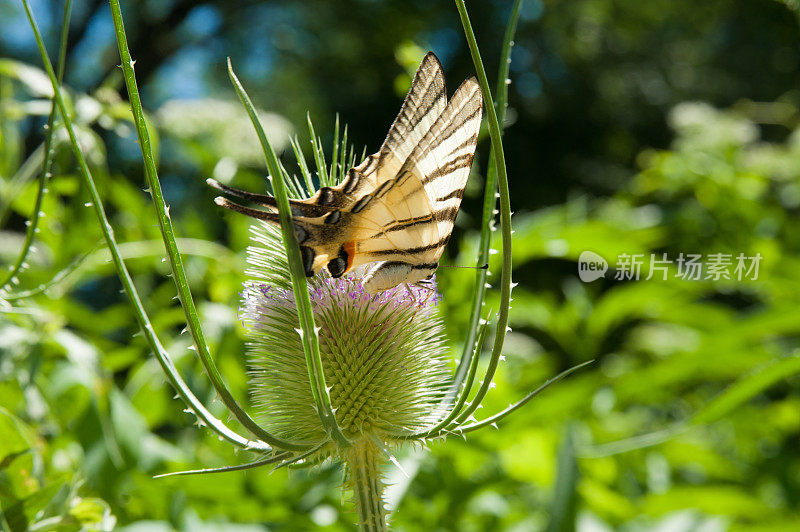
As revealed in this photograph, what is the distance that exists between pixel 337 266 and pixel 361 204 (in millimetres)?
55

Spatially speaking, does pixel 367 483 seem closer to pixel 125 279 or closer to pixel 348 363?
pixel 348 363

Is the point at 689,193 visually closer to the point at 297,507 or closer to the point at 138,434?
the point at 297,507

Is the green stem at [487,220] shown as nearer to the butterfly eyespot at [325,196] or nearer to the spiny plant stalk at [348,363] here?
the spiny plant stalk at [348,363]

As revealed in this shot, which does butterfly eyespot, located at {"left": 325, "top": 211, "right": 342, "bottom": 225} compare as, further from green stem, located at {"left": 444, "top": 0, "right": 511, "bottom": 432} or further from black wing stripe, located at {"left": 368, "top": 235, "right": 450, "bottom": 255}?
green stem, located at {"left": 444, "top": 0, "right": 511, "bottom": 432}

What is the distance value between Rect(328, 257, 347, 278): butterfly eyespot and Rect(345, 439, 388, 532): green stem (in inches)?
6.0

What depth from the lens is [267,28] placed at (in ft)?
26.6

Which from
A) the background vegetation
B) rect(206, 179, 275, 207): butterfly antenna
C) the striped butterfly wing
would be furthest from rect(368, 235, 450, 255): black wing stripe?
the background vegetation

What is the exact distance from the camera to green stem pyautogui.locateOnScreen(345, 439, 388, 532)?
551 mm

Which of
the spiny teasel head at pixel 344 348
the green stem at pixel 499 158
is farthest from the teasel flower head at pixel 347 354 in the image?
the green stem at pixel 499 158

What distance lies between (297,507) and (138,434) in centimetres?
33

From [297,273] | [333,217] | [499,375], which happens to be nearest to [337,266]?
[333,217]

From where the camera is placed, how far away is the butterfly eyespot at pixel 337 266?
529mm

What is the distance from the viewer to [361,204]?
515 mm

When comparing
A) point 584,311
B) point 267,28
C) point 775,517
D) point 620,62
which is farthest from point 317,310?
point 620,62
